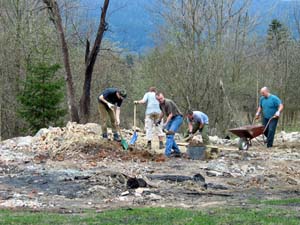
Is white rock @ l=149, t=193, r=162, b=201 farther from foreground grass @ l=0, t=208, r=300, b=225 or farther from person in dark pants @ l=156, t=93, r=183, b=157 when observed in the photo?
person in dark pants @ l=156, t=93, r=183, b=157

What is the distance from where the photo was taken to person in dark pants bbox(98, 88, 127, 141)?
17.3 m

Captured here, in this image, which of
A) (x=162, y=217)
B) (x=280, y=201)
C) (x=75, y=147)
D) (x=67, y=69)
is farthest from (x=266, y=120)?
(x=162, y=217)

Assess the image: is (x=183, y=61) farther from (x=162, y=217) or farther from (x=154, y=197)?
(x=162, y=217)

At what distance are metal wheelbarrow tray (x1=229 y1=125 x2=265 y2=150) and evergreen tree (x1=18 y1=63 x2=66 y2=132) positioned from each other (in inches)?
393

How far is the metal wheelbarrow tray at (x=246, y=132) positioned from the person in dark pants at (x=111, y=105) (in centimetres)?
338

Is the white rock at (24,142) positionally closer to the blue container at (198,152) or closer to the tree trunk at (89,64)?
the tree trunk at (89,64)

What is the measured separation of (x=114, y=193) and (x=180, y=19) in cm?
2029

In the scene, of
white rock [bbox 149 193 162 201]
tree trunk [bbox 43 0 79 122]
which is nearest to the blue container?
white rock [bbox 149 193 162 201]

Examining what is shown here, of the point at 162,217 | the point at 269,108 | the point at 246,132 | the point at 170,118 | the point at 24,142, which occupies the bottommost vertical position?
the point at 24,142

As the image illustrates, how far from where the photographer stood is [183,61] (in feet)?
97.2

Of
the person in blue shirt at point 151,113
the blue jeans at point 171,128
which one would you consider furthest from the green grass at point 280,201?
the person in blue shirt at point 151,113

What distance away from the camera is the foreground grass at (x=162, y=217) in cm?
833

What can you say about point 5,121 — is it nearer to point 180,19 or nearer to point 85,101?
point 85,101

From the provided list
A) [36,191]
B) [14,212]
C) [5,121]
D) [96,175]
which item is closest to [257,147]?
[96,175]
